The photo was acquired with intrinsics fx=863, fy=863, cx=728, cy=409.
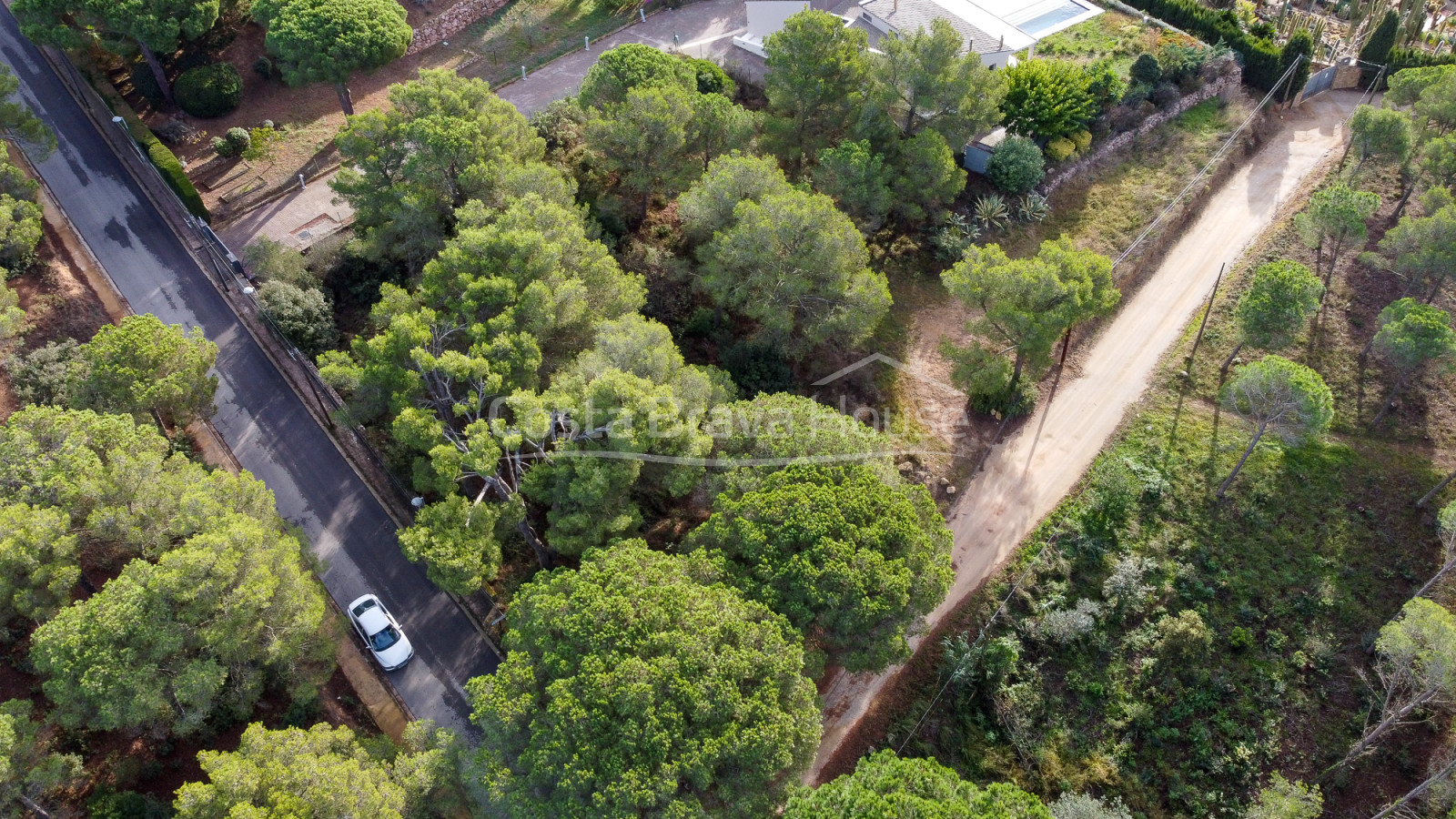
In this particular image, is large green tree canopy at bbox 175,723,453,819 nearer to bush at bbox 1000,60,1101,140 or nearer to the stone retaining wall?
bush at bbox 1000,60,1101,140

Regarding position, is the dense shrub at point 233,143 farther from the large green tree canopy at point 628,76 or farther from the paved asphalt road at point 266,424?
the large green tree canopy at point 628,76

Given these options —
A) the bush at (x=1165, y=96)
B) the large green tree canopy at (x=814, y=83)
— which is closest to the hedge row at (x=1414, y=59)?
the bush at (x=1165, y=96)

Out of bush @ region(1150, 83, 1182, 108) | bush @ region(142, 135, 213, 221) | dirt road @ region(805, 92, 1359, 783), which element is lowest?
dirt road @ region(805, 92, 1359, 783)

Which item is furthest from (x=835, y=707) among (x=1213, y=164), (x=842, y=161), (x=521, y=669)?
(x=1213, y=164)

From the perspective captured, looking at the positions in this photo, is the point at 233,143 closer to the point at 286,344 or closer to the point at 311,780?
the point at 286,344

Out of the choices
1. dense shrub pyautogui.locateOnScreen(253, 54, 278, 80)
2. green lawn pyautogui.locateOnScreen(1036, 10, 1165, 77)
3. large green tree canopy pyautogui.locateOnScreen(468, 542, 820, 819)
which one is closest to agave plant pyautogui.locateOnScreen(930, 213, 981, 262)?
green lawn pyautogui.locateOnScreen(1036, 10, 1165, 77)

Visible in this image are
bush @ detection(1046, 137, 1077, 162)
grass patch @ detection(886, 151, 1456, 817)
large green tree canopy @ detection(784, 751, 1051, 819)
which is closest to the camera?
large green tree canopy @ detection(784, 751, 1051, 819)
